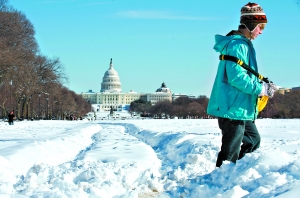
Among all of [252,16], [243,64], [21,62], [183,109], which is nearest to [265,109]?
[183,109]

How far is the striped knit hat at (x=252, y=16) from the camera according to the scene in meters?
4.95

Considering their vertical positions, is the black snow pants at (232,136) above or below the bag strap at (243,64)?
below

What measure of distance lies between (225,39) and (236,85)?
1.58 feet

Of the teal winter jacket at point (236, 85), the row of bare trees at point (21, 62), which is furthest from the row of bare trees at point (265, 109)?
the teal winter jacket at point (236, 85)

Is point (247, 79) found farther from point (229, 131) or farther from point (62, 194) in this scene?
point (62, 194)

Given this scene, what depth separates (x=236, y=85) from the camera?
4.75m

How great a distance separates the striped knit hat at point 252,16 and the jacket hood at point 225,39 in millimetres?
136

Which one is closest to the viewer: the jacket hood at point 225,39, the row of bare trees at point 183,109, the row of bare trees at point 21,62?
the jacket hood at point 225,39

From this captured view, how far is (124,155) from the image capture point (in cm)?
810

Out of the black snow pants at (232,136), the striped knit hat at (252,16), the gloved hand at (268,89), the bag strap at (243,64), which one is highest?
the striped knit hat at (252,16)

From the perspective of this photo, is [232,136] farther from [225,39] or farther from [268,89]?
[225,39]

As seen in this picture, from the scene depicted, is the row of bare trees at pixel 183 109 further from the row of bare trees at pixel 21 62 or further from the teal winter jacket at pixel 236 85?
the teal winter jacket at pixel 236 85

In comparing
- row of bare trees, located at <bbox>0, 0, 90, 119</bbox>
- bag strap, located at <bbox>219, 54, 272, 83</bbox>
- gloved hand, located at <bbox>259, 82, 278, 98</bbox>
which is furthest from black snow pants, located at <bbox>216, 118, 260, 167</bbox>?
row of bare trees, located at <bbox>0, 0, 90, 119</bbox>

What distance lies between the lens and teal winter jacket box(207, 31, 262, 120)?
15.6ft
